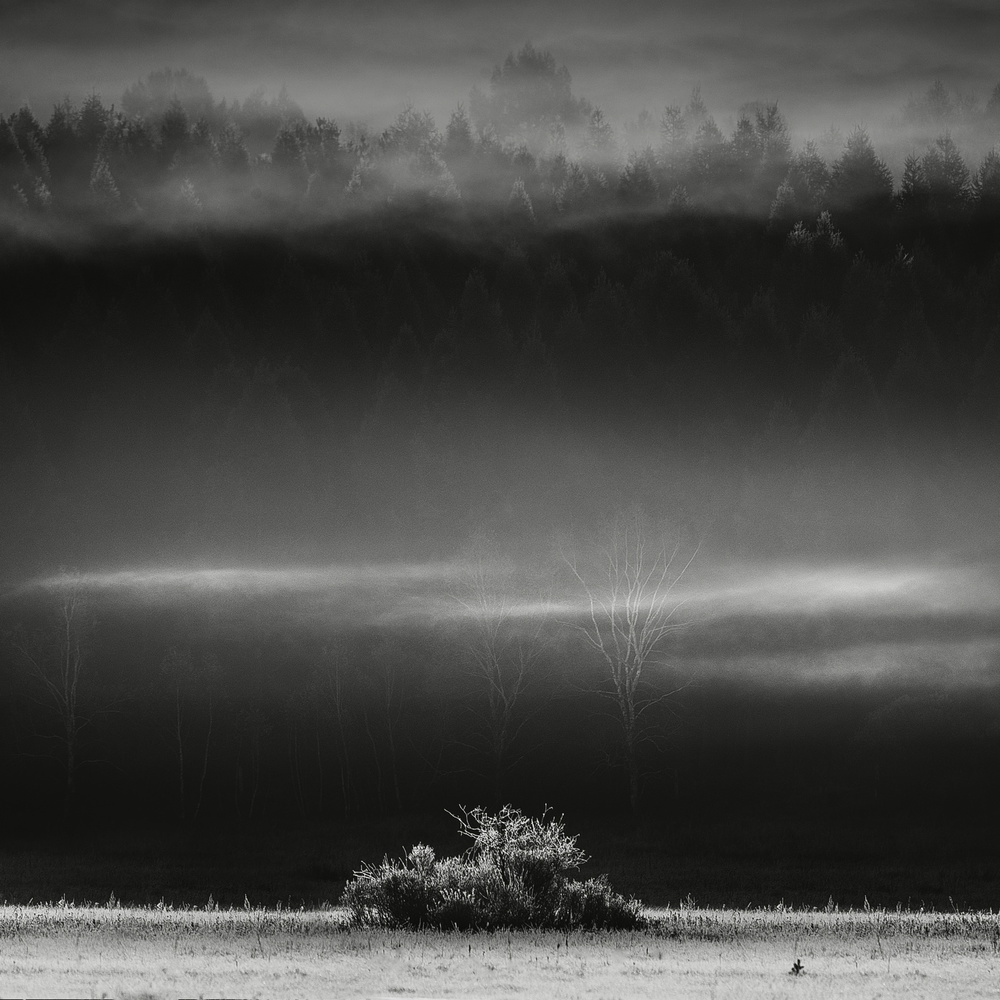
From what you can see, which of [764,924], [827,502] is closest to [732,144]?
[827,502]

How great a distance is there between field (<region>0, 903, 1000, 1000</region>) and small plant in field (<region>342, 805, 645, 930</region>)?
560mm

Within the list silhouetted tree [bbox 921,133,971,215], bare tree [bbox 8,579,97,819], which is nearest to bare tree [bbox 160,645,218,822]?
bare tree [bbox 8,579,97,819]

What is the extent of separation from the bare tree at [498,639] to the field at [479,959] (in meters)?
28.4

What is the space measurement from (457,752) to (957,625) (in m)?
20.7

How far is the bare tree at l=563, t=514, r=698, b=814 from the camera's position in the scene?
48.8 m

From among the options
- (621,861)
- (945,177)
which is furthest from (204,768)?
(945,177)

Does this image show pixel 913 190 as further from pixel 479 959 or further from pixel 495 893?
pixel 479 959

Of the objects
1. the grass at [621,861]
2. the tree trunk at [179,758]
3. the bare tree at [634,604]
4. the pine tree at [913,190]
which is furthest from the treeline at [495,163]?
the grass at [621,861]

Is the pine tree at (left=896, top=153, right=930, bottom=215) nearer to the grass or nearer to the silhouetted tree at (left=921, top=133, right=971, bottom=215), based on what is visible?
the silhouetted tree at (left=921, top=133, right=971, bottom=215)

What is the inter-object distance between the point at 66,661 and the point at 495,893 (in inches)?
1461

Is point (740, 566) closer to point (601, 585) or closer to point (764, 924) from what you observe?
point (601, 585)

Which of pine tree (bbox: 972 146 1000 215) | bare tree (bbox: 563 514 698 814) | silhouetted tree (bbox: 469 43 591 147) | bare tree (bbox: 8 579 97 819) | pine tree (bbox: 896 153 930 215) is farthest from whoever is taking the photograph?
silhouetted tree (bbox: 469 43 591 147)

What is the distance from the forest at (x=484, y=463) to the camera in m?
52.1

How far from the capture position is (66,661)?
51219 millimetres
